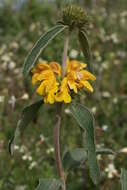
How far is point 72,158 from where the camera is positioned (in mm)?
2008

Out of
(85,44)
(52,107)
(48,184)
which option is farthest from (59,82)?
(52,107)

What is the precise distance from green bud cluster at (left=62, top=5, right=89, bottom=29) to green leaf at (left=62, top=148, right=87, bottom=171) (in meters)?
0.61

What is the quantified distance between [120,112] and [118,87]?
0.38 metres

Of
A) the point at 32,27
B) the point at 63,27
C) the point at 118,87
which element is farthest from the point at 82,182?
the point at 32,27

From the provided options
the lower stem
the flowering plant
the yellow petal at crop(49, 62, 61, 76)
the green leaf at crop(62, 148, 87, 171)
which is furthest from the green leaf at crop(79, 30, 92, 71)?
the green leaf at crop(62, 148, 87, 171)

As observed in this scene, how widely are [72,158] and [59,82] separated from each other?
1.40 ft

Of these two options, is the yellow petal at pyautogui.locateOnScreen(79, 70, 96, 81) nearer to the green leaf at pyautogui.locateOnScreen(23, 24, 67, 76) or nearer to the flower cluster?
the flower cluster

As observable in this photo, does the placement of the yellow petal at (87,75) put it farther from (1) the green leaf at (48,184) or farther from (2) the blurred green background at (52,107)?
(1) the green leaf at (48,184)

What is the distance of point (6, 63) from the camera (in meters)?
3.64

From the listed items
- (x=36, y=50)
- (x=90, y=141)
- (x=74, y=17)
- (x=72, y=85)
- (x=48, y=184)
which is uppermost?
(x=74, y=17)

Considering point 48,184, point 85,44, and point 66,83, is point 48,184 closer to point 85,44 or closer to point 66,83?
point 66,83

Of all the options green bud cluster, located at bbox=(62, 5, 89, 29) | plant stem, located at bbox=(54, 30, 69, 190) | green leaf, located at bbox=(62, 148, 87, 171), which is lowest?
green leaf, located at bbox=(62, 148, 87, 171)

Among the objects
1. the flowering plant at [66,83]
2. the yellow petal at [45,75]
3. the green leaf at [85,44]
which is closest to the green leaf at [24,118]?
the flowering plant at [66,83]

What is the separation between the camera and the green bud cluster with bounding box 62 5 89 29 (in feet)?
5.62
